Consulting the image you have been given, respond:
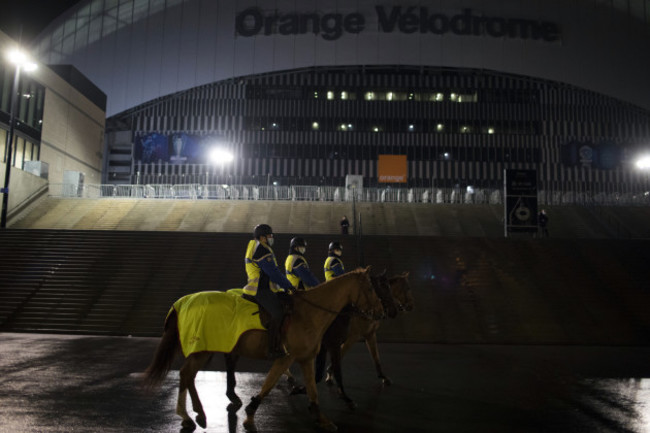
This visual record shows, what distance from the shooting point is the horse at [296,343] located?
572 cm

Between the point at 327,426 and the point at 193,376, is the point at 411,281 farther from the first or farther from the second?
the point at 193,376

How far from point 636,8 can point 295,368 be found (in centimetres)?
6317

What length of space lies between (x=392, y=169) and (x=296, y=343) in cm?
4255

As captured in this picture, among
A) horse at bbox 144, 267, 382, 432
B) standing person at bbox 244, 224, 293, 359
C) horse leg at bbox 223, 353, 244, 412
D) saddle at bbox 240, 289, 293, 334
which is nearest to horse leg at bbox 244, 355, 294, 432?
horse at bbox 144, 267, 382, 432

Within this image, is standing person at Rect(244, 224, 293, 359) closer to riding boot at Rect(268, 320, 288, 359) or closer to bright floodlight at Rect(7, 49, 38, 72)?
riding boot at Rect(268, 320, 288, 359)

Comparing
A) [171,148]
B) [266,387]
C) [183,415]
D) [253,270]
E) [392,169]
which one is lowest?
[183,415]

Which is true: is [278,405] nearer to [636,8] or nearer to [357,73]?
[357,73]

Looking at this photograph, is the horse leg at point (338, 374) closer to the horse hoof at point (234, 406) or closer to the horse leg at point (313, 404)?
the horse leg at point (313, 404)

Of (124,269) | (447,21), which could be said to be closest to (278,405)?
(124,269)

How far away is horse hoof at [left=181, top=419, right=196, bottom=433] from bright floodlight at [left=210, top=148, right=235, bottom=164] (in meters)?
37.9

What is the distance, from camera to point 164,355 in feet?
20.0

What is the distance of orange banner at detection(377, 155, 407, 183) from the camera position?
4662 cm

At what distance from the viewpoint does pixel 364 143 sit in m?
57.2

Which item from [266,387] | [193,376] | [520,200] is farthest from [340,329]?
[520,200]
